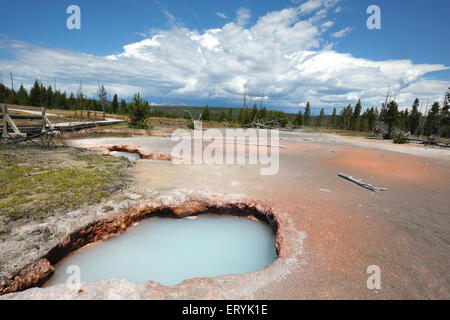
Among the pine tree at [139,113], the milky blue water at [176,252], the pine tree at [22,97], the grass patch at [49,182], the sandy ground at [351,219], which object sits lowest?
the milky blue water at [176,252]

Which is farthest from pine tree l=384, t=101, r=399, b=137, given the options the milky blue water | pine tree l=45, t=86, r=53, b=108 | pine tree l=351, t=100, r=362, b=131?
pine tree l=45, t=86, r=53, b=108

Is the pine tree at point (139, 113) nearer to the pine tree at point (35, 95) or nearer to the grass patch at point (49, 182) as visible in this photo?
the grass patch at point (49, 182)

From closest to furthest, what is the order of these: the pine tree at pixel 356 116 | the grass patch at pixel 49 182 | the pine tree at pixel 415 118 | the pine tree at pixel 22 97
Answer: the grass patch at pixel 49 182
the pine tree at pixel 22 97
the pine tree at pixel 415 118
the pine tree at pixel 356 116

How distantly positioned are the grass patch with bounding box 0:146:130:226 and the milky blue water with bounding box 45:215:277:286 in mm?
1482

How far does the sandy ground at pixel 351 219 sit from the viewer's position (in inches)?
125

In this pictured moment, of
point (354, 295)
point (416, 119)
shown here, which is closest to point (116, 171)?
point (354, 295)

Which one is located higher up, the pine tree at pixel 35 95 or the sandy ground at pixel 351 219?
the pine tree at pixel 35 95

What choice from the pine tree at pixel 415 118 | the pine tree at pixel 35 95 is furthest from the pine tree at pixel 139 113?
the pine tree at pixel 415 118

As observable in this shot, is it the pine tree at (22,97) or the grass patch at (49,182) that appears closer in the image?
the grass patch at (49,182)

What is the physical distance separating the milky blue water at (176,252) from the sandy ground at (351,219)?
1.16 m

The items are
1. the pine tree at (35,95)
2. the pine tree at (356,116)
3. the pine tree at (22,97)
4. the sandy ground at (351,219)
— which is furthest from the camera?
the pine tree at (356,116)

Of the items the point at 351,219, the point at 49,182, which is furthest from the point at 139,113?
the point at 351,219

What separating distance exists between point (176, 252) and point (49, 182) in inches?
191
